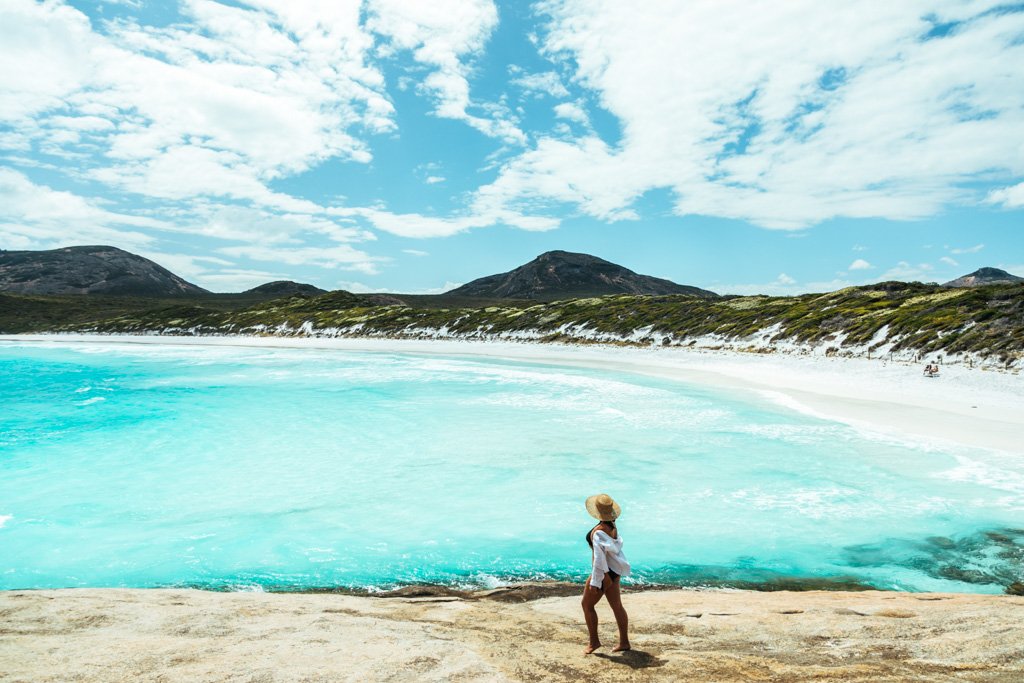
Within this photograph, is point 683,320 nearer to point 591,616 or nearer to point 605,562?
point 605,562

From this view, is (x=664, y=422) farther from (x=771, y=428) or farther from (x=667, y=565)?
(x=667, y=565)

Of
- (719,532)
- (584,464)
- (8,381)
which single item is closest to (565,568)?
(719,532)

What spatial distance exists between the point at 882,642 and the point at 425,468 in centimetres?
1017

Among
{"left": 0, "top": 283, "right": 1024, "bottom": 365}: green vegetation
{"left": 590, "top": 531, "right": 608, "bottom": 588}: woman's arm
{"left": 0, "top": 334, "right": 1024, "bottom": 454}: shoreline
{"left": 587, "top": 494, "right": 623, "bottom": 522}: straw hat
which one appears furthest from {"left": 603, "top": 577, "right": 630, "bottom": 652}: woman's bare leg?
{"left": 0, "top": 283, "right": 1024, "bottom": 365}: green vegetation

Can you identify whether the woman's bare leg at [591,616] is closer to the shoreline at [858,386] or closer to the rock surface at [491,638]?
the rock surface at [491,638]

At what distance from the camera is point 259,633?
16.3 feet

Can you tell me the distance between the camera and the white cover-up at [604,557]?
494 centimetres

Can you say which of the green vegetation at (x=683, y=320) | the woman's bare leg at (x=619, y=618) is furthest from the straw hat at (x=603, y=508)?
the green vegetation at (x=683, y=320)

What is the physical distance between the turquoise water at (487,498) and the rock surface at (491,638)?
165cm

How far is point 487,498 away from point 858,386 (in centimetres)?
1945

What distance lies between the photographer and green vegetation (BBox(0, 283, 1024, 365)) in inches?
1076

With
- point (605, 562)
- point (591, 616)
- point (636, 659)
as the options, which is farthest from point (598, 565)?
point (636, 659)

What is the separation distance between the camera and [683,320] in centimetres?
4762

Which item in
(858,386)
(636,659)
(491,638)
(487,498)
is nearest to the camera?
(636,659)
